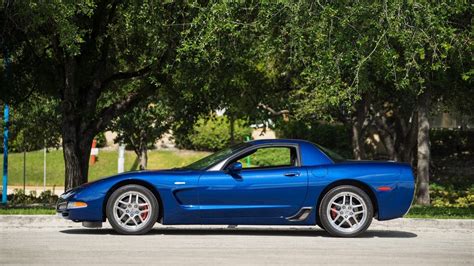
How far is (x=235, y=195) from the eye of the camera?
36.1 feet

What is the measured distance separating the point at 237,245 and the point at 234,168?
1339mm

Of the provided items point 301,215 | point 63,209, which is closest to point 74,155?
point 63,209

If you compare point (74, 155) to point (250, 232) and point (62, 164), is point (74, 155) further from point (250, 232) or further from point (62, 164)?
point (62, 164)

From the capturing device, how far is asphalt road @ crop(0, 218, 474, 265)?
873 centimetres

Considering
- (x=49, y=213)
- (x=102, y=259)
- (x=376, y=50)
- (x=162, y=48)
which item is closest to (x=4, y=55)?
(x=162, y=48)

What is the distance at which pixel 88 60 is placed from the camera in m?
19.2

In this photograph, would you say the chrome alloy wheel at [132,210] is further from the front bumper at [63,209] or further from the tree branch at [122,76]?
the tree branch at [122,76]

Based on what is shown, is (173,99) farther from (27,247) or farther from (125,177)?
(27,247)

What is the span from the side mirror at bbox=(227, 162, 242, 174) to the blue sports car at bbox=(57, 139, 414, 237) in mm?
13

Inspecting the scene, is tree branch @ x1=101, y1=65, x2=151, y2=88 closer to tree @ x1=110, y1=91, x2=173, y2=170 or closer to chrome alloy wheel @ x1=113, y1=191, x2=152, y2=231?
tree @ x1=110, y1=91, x2=173, y2=170

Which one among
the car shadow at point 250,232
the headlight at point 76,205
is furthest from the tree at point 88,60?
the headlight at point 76,205

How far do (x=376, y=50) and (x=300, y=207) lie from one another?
4.53m

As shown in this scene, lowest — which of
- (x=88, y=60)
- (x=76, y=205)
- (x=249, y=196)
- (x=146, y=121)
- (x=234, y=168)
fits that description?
(x=76, y=205)

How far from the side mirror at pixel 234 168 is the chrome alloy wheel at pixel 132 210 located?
3.68 feet
